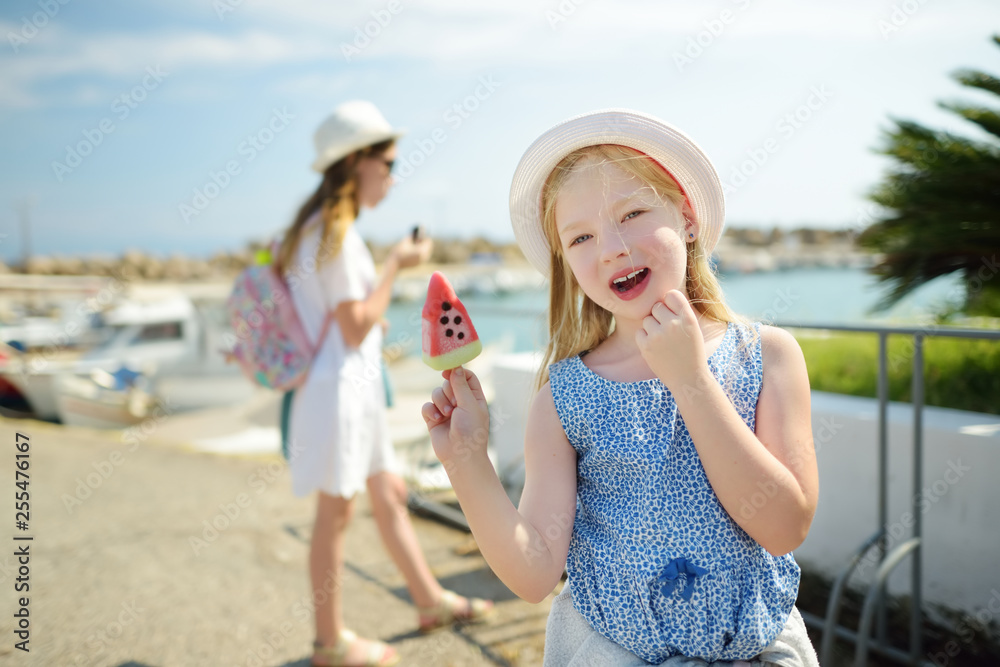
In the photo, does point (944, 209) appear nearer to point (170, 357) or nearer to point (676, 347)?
point (676, 347)

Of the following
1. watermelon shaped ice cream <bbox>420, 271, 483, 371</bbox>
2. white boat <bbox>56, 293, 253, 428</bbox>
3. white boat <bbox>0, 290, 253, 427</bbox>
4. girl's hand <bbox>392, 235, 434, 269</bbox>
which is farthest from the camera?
white boat <bbox>56, 293, 253, 428</bbox>

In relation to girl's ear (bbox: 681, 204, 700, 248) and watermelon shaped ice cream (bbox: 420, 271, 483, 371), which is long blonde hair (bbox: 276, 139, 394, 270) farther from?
girl's ear (bbox: 681, 204, 700, 248)

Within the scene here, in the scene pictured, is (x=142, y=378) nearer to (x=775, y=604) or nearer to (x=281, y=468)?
(x=281, y=468)

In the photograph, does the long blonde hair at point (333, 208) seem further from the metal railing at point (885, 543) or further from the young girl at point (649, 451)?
the metal railing at point (885, 543)

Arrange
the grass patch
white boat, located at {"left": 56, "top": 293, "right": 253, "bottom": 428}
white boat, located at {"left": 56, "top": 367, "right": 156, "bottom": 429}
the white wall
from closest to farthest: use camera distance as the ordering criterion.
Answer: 1. the white wall
2. the grass patch
3. white boat, located at {"left": 56, "top": 367, "right": 156, "bottom": 429}
4. white boat, located at {"left": 56, "top": 293, "right": 253, "bottom": 428}

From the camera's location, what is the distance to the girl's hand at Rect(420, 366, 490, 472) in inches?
53.4

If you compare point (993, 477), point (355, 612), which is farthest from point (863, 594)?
point (355, 612)

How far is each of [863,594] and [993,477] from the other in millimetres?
881

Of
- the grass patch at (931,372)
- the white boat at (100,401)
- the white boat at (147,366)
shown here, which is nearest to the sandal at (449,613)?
the grass patch at (931,372)

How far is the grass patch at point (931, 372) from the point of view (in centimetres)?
429

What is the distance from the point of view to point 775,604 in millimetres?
1397

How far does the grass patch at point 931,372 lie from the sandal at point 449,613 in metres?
2.51

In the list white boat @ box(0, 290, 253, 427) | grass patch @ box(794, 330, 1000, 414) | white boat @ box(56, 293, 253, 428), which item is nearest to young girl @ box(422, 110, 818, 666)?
grass patch @ box(794, 330, 1000, 414)

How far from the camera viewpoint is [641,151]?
1491 millimetres
